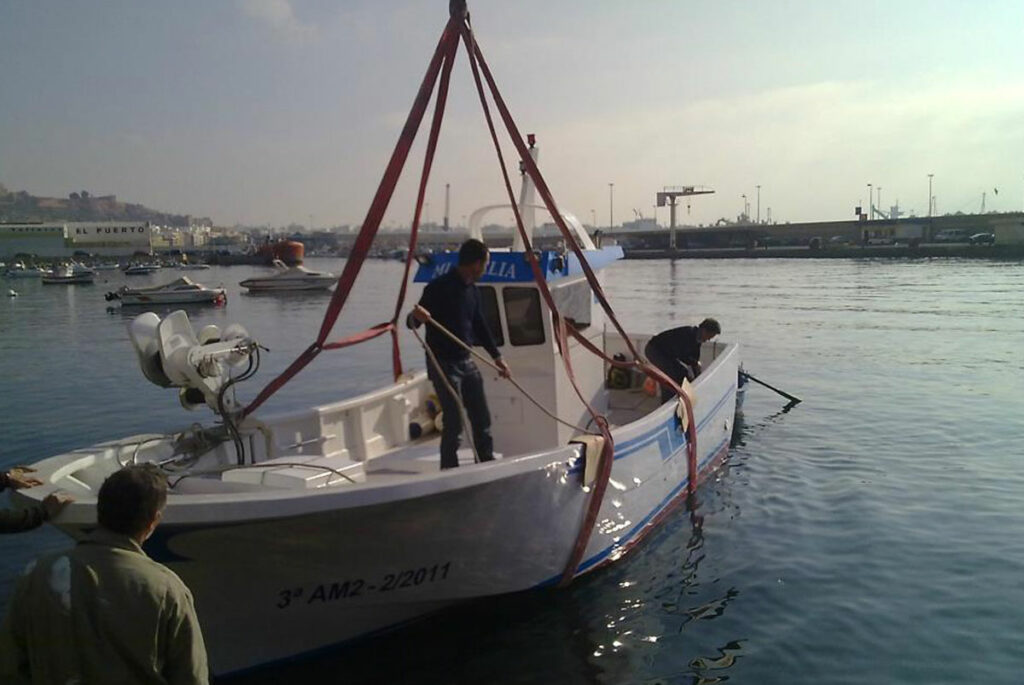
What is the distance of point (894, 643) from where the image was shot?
21.1 ft

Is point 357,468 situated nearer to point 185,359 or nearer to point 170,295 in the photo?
point 185,359

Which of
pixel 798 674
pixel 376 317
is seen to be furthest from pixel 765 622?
pixel 376 317

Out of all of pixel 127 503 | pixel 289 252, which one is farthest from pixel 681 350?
pixel 289 252

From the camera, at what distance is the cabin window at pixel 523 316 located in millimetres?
8492

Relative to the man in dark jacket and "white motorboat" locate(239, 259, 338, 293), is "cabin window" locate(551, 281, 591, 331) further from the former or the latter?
"white motorboat" locate(239, 259, 338, 293)

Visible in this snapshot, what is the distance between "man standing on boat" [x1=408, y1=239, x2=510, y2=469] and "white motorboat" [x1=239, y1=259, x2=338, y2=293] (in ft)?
166

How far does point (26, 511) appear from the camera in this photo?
4359 mm

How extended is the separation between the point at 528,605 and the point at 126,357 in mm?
21048

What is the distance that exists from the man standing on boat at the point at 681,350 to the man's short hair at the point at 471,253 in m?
4.57

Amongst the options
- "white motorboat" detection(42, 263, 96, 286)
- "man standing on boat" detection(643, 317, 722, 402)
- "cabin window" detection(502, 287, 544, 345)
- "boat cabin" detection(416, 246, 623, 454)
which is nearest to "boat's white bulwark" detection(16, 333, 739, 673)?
"boat cabin" detection(416, 246, 623, 454)

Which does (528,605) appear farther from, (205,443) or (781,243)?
(781,243)

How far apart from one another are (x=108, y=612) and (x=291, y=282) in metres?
55.9

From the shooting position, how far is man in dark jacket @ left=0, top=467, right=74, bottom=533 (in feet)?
13.8

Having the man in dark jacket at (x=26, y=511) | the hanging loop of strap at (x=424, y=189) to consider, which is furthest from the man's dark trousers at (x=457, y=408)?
the man in dark jacket at (x=26, y=511)
